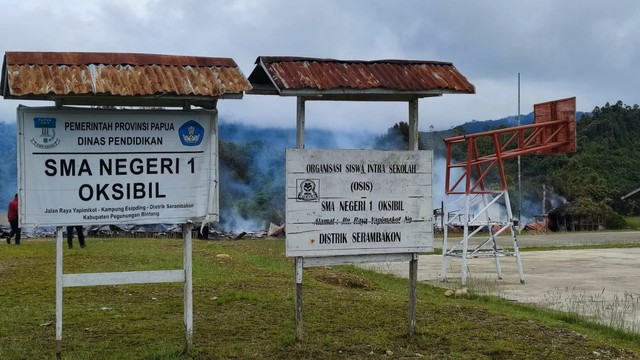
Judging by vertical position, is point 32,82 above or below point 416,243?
above

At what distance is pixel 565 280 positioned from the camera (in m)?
14.5

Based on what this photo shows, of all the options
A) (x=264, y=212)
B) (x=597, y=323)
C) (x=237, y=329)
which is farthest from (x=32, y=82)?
(x=264, y=212)

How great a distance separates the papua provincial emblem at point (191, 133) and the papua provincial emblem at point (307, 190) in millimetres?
1088

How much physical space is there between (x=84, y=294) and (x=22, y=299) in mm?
867

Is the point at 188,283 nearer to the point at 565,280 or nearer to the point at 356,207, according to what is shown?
the point at 356,207

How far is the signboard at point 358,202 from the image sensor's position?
7359 mm

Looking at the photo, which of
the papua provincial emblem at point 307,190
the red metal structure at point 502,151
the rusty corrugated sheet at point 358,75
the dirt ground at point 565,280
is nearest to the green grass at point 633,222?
the dirt ground at point 565,280

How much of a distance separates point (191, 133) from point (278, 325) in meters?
2.60

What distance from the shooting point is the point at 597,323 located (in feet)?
29.8

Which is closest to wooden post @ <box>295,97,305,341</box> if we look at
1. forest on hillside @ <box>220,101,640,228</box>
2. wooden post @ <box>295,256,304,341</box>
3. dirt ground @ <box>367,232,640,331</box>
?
wooden post @ <box>295,256,304,341</box>

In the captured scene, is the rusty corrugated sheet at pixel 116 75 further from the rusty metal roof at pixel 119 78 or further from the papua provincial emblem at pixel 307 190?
the papua provincial emblem at pixel 307 190

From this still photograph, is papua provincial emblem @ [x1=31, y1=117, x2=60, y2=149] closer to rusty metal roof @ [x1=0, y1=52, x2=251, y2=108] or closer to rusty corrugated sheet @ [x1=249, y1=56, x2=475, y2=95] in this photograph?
rusty metal roof @ [x1=0, y1=52, x2=251, y2=108]

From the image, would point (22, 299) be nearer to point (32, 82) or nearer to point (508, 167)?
point (32, 82)

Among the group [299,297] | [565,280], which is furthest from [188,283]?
[565,280]
